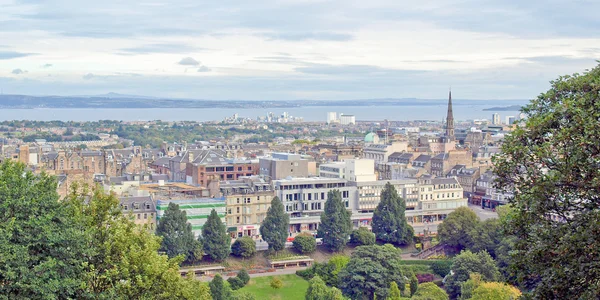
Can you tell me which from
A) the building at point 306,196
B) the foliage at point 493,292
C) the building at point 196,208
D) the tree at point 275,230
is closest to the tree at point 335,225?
the tree at point 275,230

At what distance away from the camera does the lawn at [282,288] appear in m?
53.6

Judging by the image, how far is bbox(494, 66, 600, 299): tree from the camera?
15.9 metres

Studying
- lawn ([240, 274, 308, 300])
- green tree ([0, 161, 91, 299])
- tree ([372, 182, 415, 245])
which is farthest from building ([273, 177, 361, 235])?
green tree ([0, 161, 91, 299])

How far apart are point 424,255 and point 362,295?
16.7m

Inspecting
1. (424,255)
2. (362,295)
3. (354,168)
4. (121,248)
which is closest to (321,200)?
(354,168)

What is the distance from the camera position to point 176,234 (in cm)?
5819

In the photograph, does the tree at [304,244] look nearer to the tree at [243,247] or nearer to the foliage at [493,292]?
the tree at [243,247]

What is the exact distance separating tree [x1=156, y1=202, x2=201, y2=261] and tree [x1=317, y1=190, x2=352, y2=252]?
1146 cm

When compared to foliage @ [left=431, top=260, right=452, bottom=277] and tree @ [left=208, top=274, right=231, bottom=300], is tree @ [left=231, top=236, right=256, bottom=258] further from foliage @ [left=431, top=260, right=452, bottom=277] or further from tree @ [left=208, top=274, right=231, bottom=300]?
tree @ [left=208, top=274, right=231, bottom=300]

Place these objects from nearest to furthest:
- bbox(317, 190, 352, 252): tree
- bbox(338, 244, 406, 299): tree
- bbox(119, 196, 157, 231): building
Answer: bbox(338, 244, 406, 299): tree
bbox(119, 196, 157, 231): building
bbox(317, 190, 352, 252): tree

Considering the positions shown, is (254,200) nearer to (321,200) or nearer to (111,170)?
(321,200)

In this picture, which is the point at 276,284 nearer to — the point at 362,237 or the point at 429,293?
the point at 429,293

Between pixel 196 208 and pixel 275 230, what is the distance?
7133 mm

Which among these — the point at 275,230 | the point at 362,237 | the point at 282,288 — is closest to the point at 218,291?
the point at 282,288
